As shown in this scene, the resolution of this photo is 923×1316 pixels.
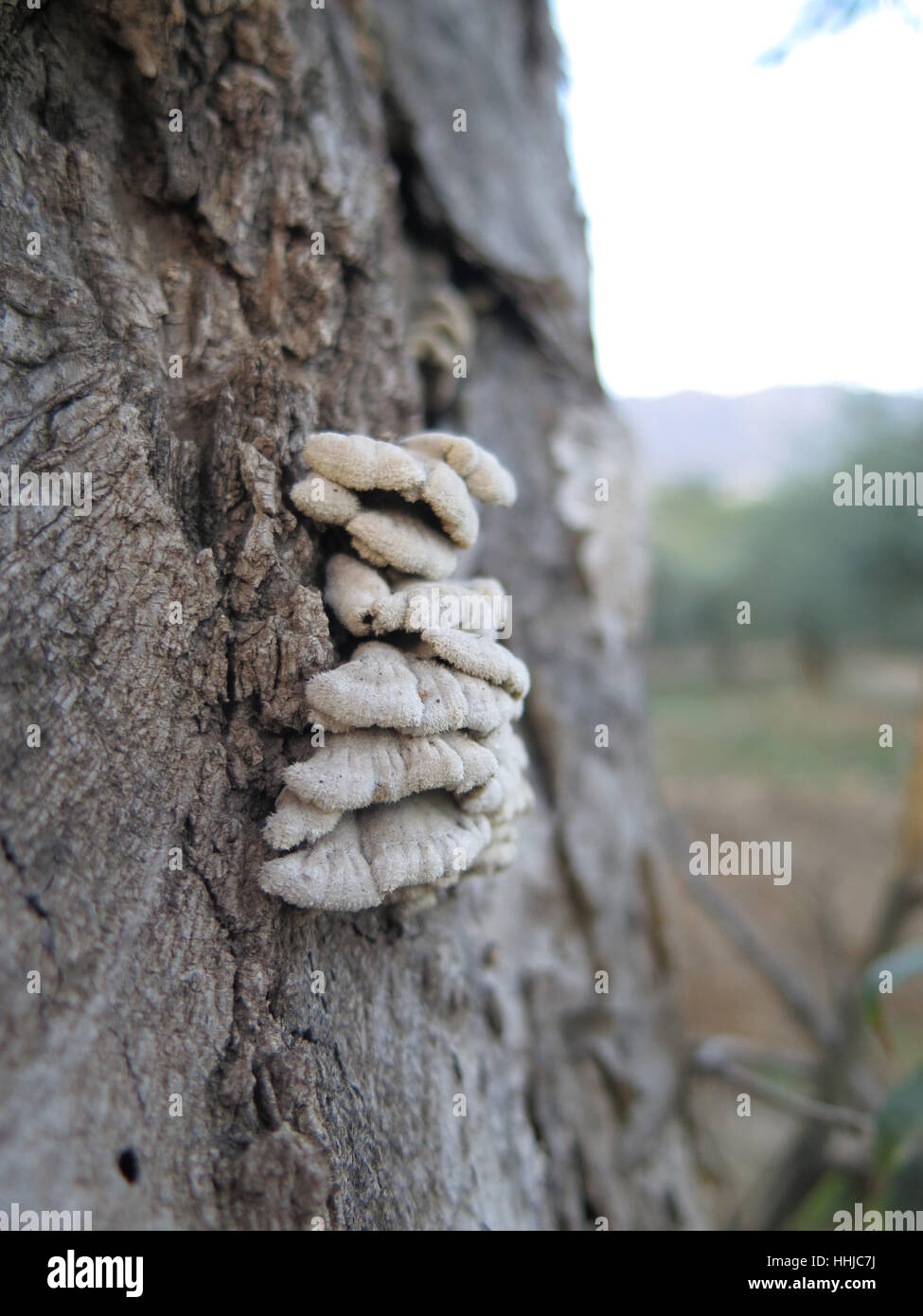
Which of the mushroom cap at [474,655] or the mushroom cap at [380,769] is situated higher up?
the mushroom cap at [474,655]

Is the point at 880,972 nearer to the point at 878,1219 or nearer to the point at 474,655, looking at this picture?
the point at 878,1219

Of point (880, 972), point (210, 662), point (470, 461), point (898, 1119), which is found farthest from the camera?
point (880, 972)

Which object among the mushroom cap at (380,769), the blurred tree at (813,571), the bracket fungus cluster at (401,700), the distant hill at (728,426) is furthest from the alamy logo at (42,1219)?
the distant hill at (728,426)

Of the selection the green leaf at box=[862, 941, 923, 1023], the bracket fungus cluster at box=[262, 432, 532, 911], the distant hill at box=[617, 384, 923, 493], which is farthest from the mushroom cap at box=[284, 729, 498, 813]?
the distant hill at box=[617, 384, 923, 493]

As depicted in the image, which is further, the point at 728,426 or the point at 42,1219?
the point at 728,426

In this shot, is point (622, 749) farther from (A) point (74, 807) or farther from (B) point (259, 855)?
(A) point (74, 807)

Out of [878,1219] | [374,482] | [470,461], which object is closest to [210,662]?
[374,482]

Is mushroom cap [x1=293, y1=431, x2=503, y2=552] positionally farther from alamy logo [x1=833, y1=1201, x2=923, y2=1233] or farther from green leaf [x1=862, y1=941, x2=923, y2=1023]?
alamy logo [x1=833, y1=1201, x2=923, y2=1233]
